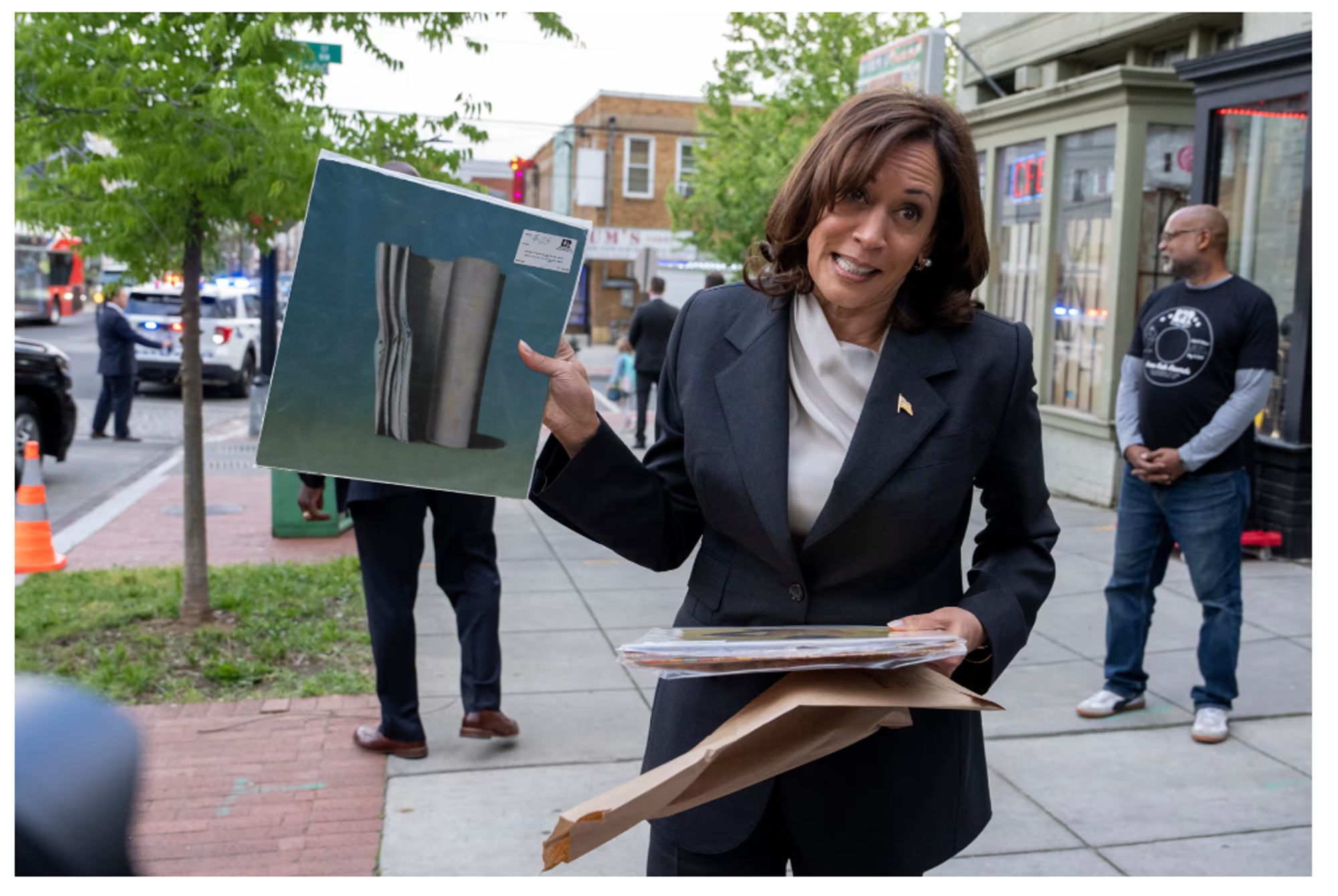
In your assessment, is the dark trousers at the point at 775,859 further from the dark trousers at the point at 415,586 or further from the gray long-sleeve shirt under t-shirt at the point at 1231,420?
the gray long-sleeve shirt under t-shirt at the point at 1231,420

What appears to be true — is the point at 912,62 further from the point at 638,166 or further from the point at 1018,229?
the point at 638,166

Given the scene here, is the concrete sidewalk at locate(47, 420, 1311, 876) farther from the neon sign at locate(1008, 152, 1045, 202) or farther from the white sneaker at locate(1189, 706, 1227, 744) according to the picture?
the neon sign at locate(1008, 152, 1045, 202)

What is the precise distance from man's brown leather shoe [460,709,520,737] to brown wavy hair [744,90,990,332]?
325cm

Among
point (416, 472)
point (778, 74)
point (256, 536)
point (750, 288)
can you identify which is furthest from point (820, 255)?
point (778, 74)

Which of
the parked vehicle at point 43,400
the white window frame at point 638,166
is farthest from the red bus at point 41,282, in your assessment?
the parked vehicle at point 43,400

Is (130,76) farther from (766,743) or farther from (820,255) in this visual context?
(766,743)

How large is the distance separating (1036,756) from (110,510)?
28.7 ft

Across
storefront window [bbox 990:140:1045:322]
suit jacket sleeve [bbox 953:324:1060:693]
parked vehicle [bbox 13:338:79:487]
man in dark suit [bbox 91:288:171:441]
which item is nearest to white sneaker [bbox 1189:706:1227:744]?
suit jacket sleeve [bbox 953:324:1060:693]

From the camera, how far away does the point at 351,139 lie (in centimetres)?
652

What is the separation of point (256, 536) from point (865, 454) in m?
8.63

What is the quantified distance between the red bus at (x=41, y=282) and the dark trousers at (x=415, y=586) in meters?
37.9

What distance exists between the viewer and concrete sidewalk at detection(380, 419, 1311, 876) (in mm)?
4176

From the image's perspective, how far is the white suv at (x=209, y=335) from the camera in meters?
21.5

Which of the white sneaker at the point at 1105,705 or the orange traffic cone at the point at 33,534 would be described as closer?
the white sneaker at the point at 1105,705
